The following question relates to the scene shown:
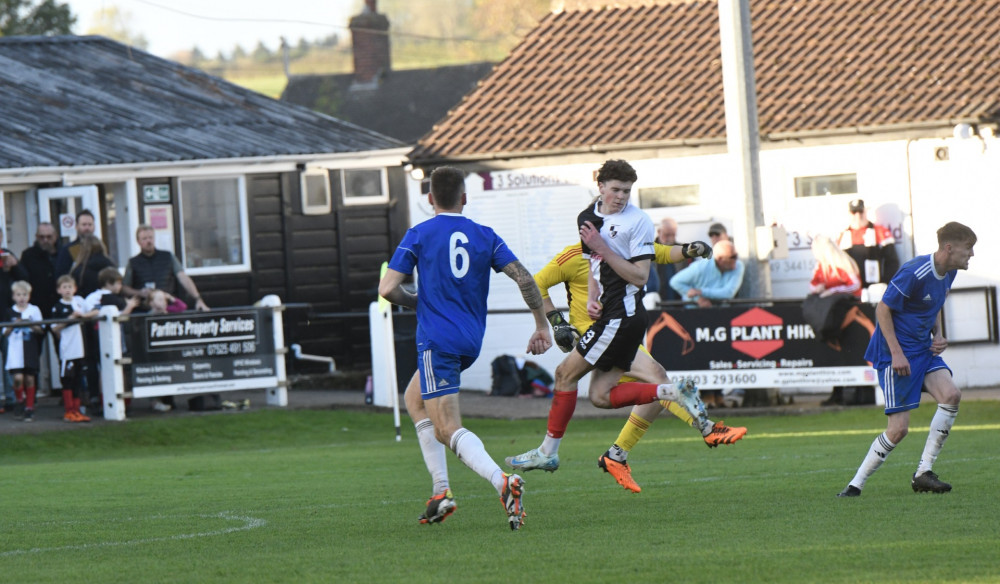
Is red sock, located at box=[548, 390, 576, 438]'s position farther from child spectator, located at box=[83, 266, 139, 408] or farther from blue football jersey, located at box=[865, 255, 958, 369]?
child spectator, located at box=[83, 266, 139, 408]

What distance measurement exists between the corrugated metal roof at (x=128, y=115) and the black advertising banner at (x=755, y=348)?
286 inches

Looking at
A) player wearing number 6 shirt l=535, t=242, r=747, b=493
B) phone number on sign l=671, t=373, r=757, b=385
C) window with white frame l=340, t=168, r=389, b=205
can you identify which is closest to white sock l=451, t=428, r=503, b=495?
player wearing number 6 shirt l=535, t=242, r=747, b=493

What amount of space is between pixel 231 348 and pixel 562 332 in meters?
9.82

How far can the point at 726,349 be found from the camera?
17.8m

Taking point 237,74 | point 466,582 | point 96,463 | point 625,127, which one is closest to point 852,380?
point 625,127

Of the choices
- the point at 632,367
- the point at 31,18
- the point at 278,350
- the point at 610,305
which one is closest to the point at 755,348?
the point at 278,350

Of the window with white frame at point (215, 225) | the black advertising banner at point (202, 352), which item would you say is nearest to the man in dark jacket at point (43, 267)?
the black advertising banner at point (202, 352)

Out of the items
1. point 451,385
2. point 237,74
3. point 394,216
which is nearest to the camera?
point 451,385

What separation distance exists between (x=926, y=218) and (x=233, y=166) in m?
9.67

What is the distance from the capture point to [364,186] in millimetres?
24047

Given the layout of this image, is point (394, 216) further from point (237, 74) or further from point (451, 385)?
point (237, 74)

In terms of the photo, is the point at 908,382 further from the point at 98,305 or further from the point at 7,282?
the point at 7,282

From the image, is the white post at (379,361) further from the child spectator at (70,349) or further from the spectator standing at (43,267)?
the spectator standing at (43,267)

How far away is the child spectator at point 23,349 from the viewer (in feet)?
55.8
